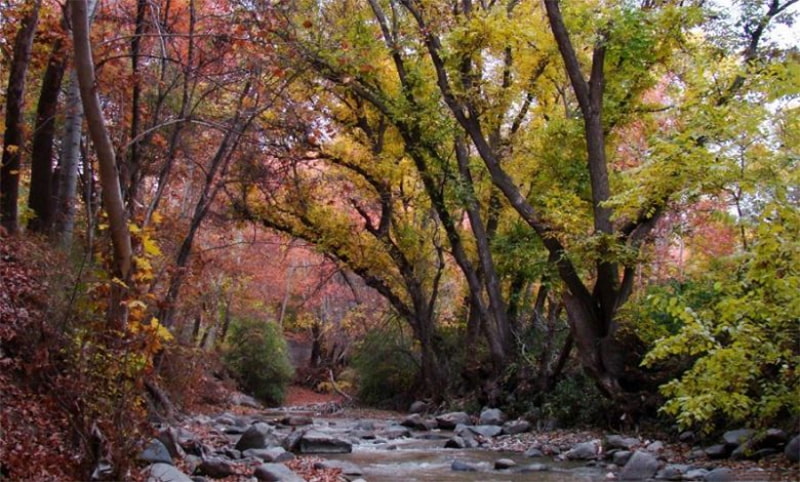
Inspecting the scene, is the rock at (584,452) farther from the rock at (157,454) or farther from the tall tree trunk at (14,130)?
the tall tree trunk at (14,130)

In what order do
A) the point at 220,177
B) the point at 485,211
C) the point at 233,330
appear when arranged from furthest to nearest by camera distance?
the point at 233,330 → the point at 485,211 → the point at 220,177

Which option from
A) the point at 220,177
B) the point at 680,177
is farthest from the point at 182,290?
the point at 680,177

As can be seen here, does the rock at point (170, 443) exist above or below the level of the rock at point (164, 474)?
above

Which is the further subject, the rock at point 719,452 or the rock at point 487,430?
the rock at point 487,430

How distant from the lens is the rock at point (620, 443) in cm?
955

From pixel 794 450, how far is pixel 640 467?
1498mm

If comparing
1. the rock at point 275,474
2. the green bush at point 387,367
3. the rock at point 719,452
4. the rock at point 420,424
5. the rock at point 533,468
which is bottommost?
the rock at point 275,474

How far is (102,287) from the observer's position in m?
5.45

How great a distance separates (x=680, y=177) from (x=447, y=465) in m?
4.29

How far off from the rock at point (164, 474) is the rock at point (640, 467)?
14.8 ft

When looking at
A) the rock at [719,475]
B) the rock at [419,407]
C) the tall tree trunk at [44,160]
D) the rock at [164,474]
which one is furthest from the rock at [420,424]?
the rock at [164,474]

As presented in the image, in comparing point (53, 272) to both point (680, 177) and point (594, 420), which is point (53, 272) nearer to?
point (680, 177)

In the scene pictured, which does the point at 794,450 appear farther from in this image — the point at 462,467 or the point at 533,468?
the point at 462,467

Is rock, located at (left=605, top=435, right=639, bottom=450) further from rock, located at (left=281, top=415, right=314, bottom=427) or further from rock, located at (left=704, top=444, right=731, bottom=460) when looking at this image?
rock, located at (left=281, top=415, right=314, bottom=427)
